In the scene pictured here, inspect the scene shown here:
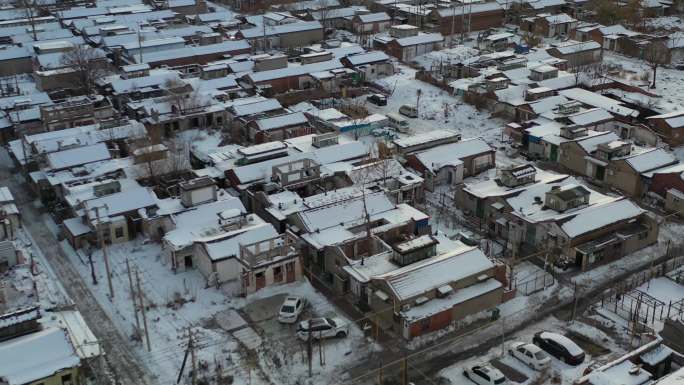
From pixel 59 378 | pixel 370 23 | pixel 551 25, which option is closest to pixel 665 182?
pixel 59 378

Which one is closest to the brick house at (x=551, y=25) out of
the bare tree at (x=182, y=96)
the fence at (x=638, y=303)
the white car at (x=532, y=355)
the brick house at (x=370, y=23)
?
the brick house at (x=370, y=23)

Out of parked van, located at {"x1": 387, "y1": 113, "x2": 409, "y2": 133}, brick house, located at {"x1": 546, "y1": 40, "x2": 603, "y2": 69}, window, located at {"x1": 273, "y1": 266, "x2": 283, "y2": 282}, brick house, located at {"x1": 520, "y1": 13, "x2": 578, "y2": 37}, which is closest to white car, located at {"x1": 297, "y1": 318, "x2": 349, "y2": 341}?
window, located at {"x1": 273, "y1": 266, "x2": 283, "y2": 282}

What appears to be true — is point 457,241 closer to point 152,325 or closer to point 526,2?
point 152,325

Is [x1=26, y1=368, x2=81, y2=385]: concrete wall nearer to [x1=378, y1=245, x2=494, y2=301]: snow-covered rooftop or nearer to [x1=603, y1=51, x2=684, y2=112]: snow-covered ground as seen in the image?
[x1=378, y1=245, x2=494, y2=301]: snow-covered rooftop

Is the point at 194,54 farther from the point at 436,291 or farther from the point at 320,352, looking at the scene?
the point at 320,352

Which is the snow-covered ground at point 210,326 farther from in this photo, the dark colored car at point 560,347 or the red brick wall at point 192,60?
the red brick wall at point 192,60

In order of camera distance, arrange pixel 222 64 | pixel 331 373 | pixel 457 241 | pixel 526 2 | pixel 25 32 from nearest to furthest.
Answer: pixel 331 373 → pixel 457 241 → pixel 222 64 → pixel 25 32 → pixel 526 2

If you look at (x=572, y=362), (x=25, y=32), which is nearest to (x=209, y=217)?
→ (x=572, y=362)
